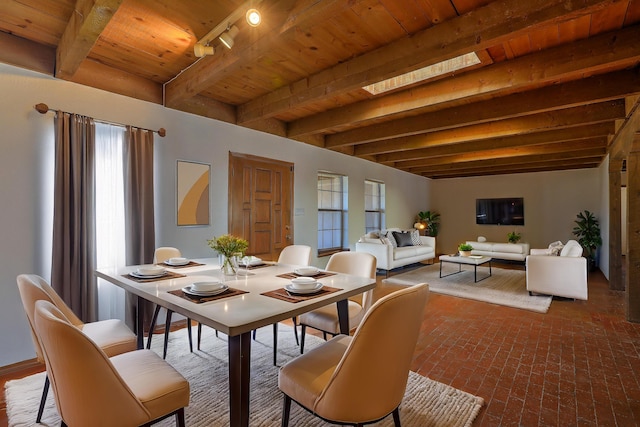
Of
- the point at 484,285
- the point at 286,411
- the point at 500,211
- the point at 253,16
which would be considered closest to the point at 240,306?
the point at 286,411

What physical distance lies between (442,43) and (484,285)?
4.23 m

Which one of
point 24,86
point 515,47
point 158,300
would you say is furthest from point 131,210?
point 515,47

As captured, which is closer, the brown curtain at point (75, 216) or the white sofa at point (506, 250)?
the brown curtain at point (75, 216)

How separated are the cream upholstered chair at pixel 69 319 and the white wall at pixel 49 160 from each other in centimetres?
95

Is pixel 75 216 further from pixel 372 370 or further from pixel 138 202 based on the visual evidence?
pixel 372 370

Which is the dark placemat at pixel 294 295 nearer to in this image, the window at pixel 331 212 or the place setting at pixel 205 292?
the place setting at pixel 205 292

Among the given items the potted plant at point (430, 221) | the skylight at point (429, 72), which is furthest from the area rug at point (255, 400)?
the potted plant at point (430, 221)

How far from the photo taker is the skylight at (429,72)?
2.88m

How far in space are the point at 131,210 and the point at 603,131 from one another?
6.10 metres

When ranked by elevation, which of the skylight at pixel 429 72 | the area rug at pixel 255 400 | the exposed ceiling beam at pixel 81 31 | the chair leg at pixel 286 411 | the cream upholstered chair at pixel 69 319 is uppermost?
the skylight at pixel 429 72

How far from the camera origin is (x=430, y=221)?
9227 millimetres

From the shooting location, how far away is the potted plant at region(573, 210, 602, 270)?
678 cm

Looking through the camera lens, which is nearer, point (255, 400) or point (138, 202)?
point (255, 400)

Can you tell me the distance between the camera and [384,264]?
588cm
